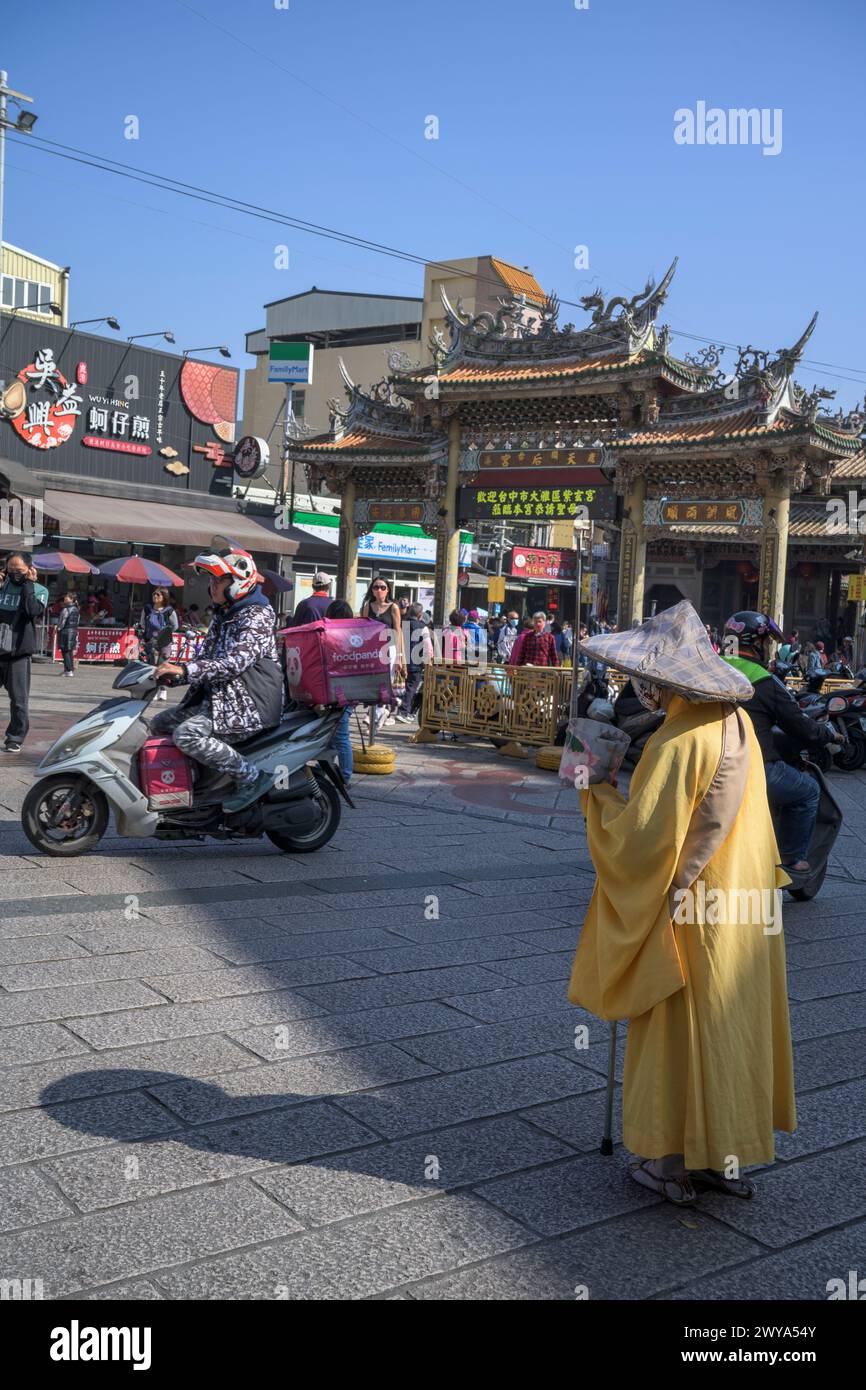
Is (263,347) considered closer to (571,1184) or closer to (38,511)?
(38,511)

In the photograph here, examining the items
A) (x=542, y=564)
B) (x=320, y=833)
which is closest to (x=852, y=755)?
(x=320, y=833)

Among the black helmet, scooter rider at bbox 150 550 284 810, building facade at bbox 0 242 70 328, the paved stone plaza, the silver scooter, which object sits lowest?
the paved stone plaza

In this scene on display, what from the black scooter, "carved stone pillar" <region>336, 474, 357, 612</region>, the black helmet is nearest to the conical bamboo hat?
the black helmet

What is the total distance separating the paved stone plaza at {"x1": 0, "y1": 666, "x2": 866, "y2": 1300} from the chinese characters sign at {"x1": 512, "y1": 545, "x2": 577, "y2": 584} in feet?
114

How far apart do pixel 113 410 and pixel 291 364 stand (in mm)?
5430

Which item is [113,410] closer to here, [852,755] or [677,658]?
[852,755]

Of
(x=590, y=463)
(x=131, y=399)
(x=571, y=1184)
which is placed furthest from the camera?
(x=131, y=399)

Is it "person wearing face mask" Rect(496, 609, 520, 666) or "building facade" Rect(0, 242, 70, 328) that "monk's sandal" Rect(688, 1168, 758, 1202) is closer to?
"person wearing face mask" Rect(496, 609, 520, 666)

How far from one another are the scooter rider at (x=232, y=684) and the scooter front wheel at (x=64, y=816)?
20.3 inches

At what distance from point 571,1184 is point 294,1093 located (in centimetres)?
93

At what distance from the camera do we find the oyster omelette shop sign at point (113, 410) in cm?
2547

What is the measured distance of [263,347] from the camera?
50.0m

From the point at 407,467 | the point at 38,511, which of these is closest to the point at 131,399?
the point at 38,511

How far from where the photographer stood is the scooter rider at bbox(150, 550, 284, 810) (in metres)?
6.34
